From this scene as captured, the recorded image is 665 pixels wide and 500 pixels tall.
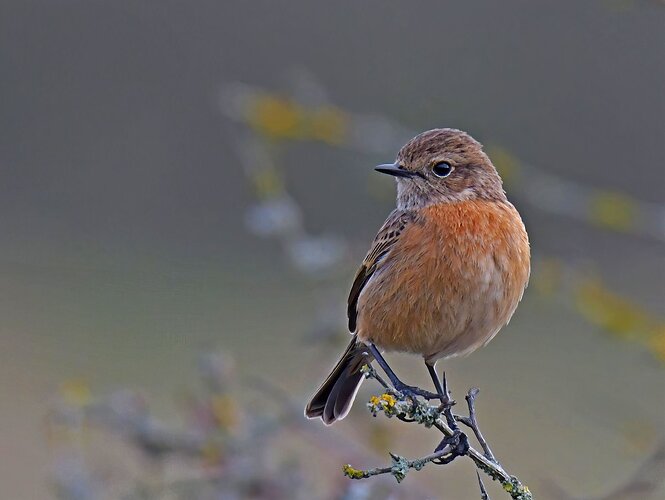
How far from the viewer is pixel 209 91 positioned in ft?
51.1

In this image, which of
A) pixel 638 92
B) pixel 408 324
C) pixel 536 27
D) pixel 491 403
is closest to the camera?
pixel 408 324

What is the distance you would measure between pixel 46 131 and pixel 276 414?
1160 cm

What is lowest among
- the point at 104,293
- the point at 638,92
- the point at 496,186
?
the point at 496,186

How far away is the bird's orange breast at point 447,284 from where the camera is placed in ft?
→ 16.3

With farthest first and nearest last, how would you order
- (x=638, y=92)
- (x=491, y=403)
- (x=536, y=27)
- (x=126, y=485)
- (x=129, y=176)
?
(x=129, y=176) < (x=536, y=27) < (x=638, y=92) < (x=491, y=403) < (x=126, y=485)

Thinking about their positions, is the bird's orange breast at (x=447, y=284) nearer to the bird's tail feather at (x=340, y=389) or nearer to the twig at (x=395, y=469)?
the bird's tail feather at (x=340, y=389)

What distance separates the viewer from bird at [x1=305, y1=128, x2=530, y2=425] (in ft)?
16.3

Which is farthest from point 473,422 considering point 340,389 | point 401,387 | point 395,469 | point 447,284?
point 340,389

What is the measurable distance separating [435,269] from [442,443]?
939mm

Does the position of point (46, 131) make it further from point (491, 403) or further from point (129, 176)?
point (491, 403)

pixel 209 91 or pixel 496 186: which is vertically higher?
pixel 209 91

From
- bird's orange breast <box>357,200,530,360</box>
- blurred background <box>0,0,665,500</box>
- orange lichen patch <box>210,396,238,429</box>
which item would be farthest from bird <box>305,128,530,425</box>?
blurred background <box>0,0,665,500</box>

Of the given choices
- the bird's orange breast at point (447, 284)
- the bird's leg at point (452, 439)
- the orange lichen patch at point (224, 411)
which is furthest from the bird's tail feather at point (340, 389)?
the bird's leg at point (452, 439)

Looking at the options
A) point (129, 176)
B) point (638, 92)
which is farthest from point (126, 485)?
point (129, 176)
